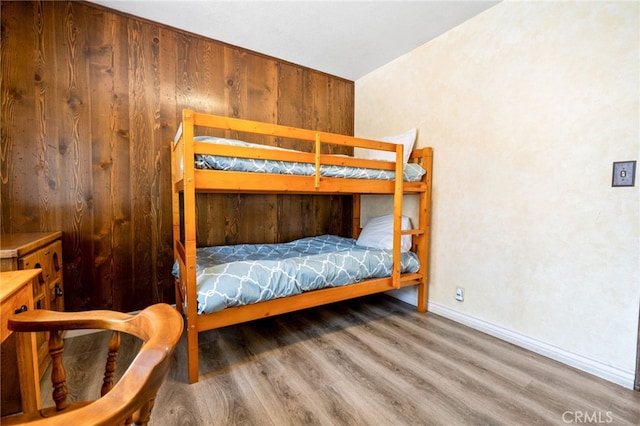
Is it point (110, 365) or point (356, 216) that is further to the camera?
point (356, 216)

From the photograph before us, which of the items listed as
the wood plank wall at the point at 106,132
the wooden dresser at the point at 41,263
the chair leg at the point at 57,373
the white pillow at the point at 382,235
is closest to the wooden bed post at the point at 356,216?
the white pillow at the point at 382,235

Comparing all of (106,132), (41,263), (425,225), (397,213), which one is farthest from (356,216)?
(41,263)

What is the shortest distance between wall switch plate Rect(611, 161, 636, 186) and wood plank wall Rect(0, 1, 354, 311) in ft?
8.62

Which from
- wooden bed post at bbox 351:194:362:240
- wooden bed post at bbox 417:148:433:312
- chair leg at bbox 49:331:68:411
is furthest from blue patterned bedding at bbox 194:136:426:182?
wooden bed post at bbox 351:194:362:240

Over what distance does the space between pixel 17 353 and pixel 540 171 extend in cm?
275

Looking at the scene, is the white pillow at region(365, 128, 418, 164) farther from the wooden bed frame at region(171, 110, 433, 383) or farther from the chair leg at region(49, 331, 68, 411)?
the chair leg at region(49, 331, 68, 411)

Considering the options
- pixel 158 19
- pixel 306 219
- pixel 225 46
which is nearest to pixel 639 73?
pixel 306 219

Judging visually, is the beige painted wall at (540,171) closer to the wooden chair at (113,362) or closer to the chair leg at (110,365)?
the wooden chair at (113,362)

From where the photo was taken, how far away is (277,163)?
169 centimetres

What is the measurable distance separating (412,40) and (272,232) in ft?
7.18

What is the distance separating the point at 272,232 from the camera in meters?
2.84

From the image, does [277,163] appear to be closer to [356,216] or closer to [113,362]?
[113,362]

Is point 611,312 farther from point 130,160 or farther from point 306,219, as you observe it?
point 130,160

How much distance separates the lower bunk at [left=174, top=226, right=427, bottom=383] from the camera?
1.50 m
